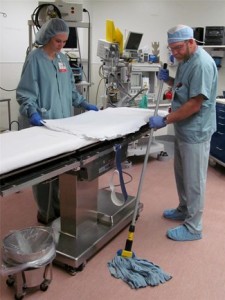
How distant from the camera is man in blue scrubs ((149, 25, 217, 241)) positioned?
2.13 metres

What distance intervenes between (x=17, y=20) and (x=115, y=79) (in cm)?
204

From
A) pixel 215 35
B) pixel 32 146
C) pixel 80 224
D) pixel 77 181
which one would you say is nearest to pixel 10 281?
pixel 80 224

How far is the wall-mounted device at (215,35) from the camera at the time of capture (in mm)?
4523

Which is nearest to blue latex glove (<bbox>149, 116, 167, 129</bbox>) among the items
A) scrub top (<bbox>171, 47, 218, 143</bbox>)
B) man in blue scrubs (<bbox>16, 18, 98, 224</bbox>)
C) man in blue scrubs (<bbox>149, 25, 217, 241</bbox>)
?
man in blue scrubs (<bbox>149, 25, 217, 241</bbox>)

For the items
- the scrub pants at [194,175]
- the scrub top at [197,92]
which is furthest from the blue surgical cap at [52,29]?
the scrub pants at [194,175]

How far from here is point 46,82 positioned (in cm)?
230

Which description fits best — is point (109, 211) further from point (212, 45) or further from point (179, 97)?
point (212, 45)

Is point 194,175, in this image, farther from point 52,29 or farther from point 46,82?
point 52,29

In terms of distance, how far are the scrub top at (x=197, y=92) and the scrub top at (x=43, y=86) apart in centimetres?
86

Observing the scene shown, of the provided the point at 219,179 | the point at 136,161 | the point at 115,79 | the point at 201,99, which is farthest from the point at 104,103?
the point at 201,99

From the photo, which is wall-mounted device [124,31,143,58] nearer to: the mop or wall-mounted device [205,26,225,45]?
wall-mounted device [205,26,225,45]

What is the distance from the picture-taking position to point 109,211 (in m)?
2.56

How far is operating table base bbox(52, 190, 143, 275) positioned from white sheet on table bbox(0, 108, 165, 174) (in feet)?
2.36

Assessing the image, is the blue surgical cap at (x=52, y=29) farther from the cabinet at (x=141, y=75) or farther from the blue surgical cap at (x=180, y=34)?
the cabinet at (x=141, y=75)
